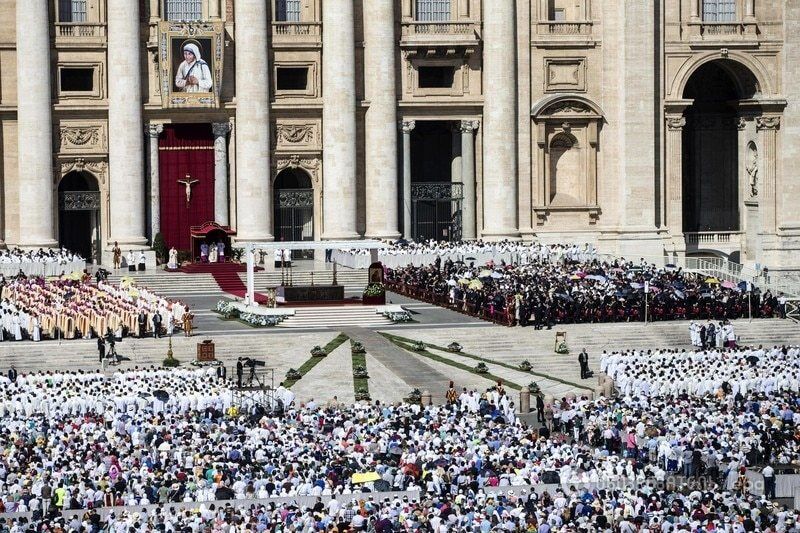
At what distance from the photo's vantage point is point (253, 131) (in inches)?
4067

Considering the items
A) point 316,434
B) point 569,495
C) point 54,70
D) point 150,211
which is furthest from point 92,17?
point 569,495

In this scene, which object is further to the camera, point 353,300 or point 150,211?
point 150,211

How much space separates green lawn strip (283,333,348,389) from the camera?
229 ft

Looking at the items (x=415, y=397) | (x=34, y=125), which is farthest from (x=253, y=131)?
(x=415, y=397)

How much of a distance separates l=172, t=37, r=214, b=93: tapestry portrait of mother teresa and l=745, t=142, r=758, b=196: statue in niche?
107ft

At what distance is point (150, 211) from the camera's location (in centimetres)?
10388

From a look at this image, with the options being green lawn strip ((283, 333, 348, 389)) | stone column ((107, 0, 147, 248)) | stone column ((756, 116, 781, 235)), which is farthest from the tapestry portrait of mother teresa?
stone column ((756, 116, 781, 235))

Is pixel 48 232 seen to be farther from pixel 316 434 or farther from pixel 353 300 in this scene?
pixel 316 434

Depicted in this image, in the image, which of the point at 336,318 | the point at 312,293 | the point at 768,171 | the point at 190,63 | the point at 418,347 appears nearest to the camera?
the point at 418,347

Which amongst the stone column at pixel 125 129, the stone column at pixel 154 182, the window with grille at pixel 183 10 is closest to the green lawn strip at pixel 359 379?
the stone column at pixel 125 129

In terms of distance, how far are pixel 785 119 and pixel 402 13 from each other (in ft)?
77.4

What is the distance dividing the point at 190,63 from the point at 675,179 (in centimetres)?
2918

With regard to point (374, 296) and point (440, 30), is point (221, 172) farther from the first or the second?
point (374, 296)

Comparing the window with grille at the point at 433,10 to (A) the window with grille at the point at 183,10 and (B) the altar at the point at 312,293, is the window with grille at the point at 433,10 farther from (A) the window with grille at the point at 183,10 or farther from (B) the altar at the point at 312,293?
(B) the altar at the point at 312,293
